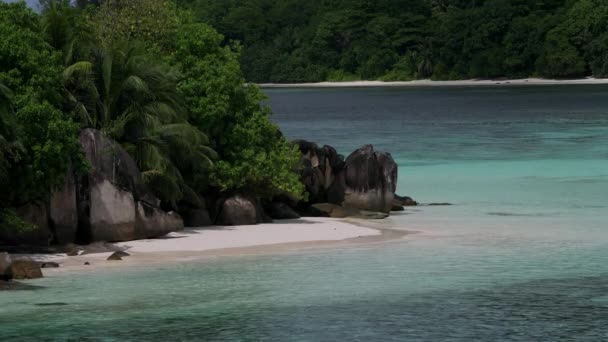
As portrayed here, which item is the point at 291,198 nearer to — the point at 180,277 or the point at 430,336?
the point at 180,277

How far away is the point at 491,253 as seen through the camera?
1191 inches

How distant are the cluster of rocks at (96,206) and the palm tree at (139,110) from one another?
2.69ft

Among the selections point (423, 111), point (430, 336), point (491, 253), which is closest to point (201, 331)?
point (430, 336)

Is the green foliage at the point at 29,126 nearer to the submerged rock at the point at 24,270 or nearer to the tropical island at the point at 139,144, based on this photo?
the tropical island at the point at 139,144

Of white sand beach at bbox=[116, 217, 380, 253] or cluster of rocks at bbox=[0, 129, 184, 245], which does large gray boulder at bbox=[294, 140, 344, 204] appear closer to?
white sand beach at bbox=[116, 217, 380, 253]

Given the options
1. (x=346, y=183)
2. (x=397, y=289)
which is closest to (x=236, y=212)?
(x=346, y=183)

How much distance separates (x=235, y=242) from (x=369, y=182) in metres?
8.54

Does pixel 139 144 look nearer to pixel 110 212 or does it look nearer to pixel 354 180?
pixel 110 212

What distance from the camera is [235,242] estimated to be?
31.6 metres

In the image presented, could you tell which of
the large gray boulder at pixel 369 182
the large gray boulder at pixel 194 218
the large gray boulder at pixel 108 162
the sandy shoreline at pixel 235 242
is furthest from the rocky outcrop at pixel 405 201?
the large gray boulder at pixel 108 162

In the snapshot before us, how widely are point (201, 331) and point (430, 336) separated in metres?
3.66

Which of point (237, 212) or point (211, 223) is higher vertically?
point (237, 212)

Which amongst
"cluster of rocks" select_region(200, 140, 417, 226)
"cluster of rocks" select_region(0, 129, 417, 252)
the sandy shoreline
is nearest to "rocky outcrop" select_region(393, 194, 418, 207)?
"cluster of rocks" select_region(200, 140, 417, 226)

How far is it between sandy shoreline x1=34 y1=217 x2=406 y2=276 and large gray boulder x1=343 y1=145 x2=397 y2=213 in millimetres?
2964
